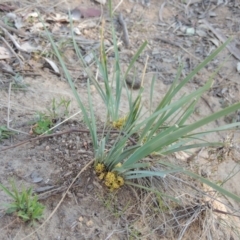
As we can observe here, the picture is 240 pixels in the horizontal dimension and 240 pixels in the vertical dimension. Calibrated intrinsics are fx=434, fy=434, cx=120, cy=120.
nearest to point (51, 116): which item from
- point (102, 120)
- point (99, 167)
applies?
point (102, 120)

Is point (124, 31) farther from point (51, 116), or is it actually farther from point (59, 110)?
point (51, 116)

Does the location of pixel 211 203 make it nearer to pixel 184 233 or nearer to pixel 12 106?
pixel 184 233

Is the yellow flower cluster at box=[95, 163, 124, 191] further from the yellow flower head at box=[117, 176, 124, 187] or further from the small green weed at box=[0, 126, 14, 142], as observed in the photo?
the small green weed at box=[0, 126, 14, 142]

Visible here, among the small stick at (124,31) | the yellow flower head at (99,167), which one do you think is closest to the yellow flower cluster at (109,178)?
the yellow flower head at (99,167)

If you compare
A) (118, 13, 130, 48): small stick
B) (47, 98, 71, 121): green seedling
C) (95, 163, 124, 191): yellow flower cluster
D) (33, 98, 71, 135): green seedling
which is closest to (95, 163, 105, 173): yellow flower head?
(95, 163, 124, 191): yellow flower cluster

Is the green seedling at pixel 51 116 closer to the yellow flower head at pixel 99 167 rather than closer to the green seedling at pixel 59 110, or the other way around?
the green seedling at pixel 59 110
